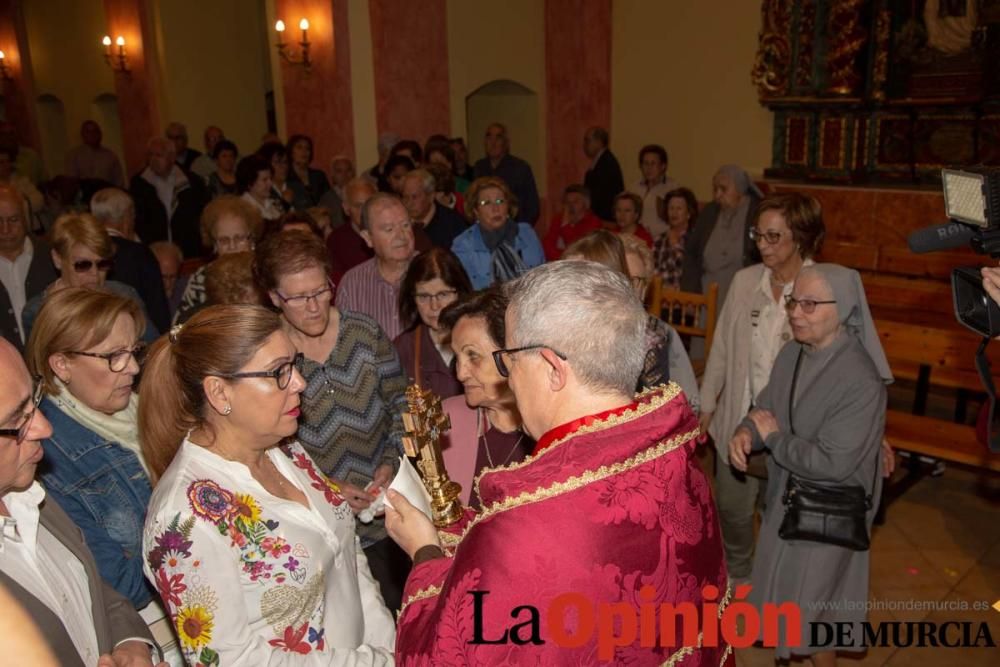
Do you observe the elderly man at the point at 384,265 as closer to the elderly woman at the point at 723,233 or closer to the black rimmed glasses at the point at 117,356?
the black rimmed glasses at the point at 117,356

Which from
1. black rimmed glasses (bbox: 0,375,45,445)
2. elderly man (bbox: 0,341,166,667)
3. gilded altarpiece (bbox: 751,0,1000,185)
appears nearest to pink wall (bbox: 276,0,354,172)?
gilded altarpiece (bbox: 751,0,1000,185)

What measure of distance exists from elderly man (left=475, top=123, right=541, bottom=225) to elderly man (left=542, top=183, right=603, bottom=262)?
92cm

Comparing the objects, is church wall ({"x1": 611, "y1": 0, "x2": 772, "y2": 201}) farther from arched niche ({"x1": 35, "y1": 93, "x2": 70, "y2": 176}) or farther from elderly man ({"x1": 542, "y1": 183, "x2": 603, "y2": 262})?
arched niche ({"x1": 35, "y1": 93, "x2": 70, "y2": 176})

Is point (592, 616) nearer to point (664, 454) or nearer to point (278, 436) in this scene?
point (664, 454)

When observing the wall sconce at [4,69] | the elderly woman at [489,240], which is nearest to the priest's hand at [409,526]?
the elderly woman at [489,240]

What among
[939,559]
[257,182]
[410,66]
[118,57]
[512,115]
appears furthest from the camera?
[118,57]

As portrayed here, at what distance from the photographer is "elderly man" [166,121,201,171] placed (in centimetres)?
1062

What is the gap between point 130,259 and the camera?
5059mm

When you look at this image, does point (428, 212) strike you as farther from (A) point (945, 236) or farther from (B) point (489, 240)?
(A) point (945, 236)

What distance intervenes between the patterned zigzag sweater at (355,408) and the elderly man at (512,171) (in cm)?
559

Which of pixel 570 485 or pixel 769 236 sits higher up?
pixel 769 236

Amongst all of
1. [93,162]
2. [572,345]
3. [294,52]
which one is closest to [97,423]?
[572,345]

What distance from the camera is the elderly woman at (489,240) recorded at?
17.7 feet

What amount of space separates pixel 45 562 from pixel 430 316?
2.00 m
